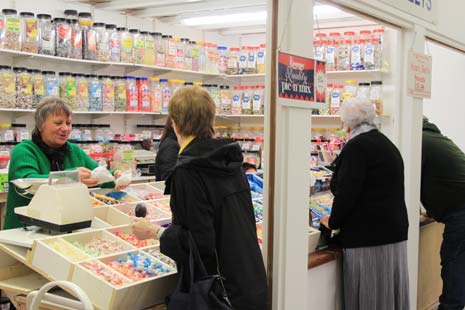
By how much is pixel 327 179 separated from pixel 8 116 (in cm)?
329

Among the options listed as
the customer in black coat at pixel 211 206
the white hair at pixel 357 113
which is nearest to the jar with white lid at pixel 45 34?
the white hair at pixel 357 113

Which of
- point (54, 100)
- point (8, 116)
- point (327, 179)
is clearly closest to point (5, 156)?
point (8, 116)

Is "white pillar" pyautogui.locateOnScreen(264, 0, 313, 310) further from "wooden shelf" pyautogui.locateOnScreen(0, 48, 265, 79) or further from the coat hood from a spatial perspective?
"wooden shelf" pyautogui.locateOnScreen(0, 48, 265, 79)

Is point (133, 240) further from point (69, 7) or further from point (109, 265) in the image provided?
point (69, 7)

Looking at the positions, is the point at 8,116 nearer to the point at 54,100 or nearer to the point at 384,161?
the point at 54,100

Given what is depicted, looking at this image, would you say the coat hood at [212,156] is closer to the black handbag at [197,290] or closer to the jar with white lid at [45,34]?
the black handbag at [197,290]

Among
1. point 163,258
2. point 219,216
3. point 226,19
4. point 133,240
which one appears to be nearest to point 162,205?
point 133,240

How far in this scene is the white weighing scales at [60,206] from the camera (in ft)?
7.57

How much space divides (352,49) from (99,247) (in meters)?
4.43

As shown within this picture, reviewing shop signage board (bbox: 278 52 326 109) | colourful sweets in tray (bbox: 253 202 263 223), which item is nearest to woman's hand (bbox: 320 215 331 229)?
colourful sweets in tray (bbox: 253 202 263 223)

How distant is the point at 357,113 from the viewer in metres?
3.18

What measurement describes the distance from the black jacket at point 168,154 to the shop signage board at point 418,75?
1.72 meters

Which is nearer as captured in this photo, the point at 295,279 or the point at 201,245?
the point at 201,245

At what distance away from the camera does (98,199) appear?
9.83 feet
